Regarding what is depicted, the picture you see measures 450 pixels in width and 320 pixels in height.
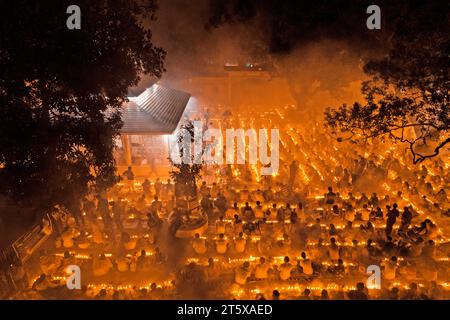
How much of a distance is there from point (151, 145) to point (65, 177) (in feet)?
23.2

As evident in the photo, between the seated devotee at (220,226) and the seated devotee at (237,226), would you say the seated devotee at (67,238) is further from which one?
the seated devotee at (237,226)

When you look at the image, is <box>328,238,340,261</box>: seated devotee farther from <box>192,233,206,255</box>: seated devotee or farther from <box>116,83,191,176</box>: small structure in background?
<box>116,83,191,176</box>: small structure in background

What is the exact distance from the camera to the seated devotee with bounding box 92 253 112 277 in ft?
30.4

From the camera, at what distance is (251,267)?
9281 mm

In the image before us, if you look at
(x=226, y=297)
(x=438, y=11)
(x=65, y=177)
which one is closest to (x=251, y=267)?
(x=226, y=297)

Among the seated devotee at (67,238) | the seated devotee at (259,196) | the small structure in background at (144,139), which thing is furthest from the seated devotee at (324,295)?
the small structure in background at (144,139)

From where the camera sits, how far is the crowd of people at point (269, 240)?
8.66 meters

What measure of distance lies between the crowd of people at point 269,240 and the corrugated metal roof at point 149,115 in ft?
7.23

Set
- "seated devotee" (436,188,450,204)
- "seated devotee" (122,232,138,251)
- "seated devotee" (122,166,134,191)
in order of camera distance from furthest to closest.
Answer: "seated devotee" (122,166,134,191), "seated devotee" (436,188,450,204), "seated devotee" (122,232,138,251)

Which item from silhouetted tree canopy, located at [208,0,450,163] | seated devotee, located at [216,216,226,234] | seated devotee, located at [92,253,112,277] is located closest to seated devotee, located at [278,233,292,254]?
seated devotee, located at [216,216,226,234]

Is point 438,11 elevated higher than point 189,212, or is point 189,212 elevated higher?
point 438,11

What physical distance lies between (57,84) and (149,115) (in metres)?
7.66

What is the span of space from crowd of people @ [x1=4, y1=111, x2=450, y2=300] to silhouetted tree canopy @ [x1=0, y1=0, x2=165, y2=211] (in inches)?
89.0

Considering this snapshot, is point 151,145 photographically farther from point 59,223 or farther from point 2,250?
point 2,250
